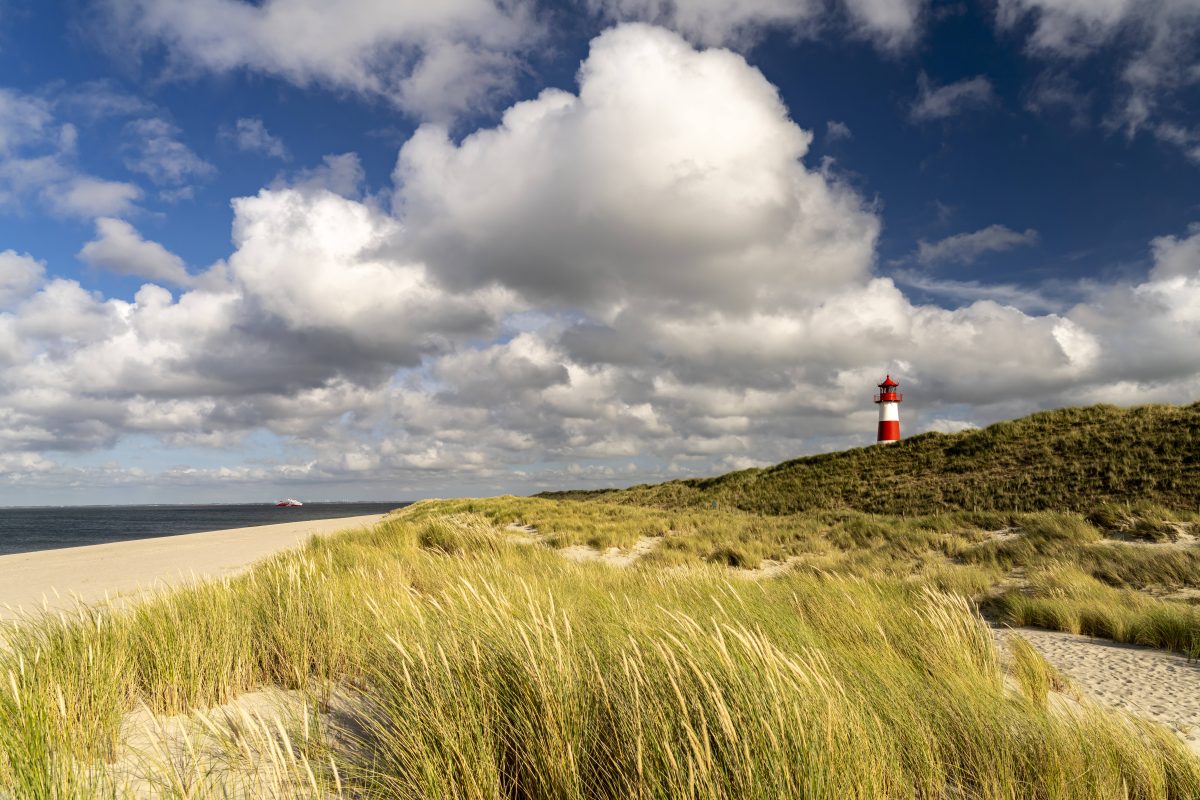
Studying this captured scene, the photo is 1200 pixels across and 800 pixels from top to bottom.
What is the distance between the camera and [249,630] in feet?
12.3

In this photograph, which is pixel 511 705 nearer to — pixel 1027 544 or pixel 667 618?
pixel 667 618

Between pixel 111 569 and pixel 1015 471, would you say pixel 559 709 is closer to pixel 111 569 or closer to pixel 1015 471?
pixel 111 569

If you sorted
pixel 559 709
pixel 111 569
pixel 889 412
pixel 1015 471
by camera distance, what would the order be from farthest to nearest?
pixel 889 412, pixel 1015 471, pixel 111 569, pixel 559 709

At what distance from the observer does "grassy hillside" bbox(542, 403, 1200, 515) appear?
63.9ft

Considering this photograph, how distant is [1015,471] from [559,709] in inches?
1080

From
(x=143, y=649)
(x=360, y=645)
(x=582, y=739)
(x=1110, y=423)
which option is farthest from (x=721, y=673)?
(x=1110, y=423)

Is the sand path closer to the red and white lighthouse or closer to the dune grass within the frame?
the dune grass

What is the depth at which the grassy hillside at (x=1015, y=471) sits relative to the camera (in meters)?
19.5

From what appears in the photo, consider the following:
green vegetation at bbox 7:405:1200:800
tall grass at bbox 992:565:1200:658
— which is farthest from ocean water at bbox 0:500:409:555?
tall grass at bbox 992:565:1200:658

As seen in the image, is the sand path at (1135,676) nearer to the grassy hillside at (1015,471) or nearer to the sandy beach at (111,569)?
the sandy beach at (111,569)

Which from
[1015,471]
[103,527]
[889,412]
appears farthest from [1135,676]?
[103,527]

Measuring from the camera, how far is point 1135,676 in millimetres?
4781

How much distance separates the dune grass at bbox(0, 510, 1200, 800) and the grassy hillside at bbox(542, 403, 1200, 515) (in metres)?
16.1

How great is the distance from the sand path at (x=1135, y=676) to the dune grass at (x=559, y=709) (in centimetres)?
Answer: 69
